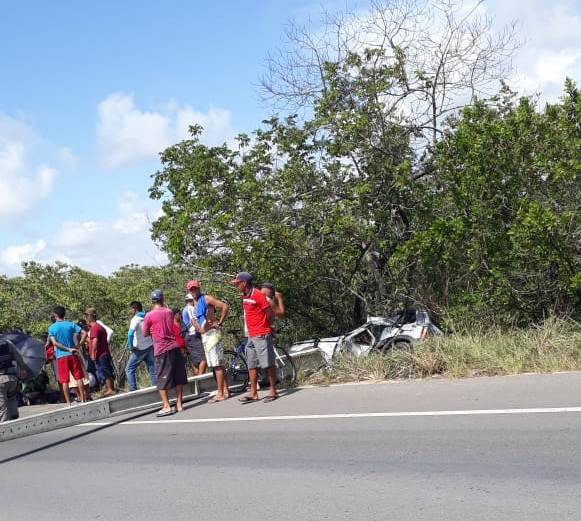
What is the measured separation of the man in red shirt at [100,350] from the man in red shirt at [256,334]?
4.63 m

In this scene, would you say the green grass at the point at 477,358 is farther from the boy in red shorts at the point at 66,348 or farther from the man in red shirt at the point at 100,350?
the man in red shirt at the point at 100,350

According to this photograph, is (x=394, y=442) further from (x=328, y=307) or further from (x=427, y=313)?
(x=328, y=307)

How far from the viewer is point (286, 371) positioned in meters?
11.5

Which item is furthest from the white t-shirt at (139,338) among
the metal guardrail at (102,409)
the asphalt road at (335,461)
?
the asphalt road at (335,461)

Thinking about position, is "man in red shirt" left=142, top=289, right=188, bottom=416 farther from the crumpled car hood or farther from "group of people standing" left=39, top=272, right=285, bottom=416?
the crumpled car hood

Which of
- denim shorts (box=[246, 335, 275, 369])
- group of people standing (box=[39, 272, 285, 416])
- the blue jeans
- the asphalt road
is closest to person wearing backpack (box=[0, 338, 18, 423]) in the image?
the asphalt road

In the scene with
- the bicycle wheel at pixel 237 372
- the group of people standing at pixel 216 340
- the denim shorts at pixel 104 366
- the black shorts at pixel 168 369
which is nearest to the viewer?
the group of people standing at pixel 216 340

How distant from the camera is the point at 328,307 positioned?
1745 centimetres

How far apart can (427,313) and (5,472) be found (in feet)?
28.9

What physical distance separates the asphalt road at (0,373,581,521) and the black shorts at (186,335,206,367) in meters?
2.73

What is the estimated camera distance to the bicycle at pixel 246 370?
37.4ft

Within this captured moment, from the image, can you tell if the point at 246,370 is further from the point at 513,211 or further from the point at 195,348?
the point at 513,211

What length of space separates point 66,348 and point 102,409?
2.37m

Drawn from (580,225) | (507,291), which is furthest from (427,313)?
(580,225)
